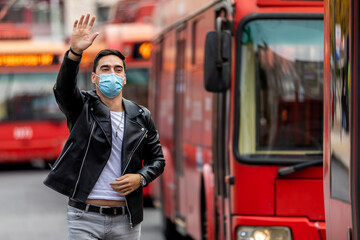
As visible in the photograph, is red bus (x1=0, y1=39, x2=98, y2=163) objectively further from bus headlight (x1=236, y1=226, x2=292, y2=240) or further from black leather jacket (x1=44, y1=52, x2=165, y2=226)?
black leather jacket (x1=44, y1=52, x2=165, y2=226)

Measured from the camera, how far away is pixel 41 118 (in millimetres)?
24312

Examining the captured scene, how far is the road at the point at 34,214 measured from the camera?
13.4m

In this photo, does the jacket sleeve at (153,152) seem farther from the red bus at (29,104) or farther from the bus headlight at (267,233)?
the red bus at (29,104)

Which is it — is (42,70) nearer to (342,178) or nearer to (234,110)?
(234,110)

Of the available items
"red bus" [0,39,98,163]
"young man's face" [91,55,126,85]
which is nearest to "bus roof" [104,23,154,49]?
"red bus" [0,39,98,163]

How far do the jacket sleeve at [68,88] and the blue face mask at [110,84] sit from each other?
5.4 inches

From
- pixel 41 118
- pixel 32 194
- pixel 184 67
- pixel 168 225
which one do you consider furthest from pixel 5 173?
pixel 184 67

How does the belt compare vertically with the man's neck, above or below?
below

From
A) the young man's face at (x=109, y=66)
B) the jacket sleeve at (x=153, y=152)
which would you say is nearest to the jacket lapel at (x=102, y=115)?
the young man's face at (x=109, y=66)

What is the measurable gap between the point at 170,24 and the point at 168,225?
2407 mm

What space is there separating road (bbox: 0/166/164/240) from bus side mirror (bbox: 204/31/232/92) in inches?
208

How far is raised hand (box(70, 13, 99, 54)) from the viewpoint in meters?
5.72

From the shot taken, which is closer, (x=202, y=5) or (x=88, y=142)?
(x=88, y=142)

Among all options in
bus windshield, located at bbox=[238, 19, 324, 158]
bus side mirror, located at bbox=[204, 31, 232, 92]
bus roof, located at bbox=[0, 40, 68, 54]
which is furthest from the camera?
bus roof, located at bbox=[0, 40, 68, 54]
